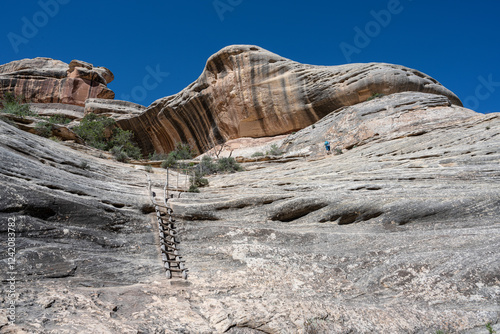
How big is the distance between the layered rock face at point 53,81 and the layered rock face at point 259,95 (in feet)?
57.5

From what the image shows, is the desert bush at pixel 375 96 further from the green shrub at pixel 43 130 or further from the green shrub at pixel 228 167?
the green shrub at pixel 43 130

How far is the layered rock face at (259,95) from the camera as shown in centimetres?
2620

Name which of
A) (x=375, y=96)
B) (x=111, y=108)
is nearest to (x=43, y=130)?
(x=375, y=96)

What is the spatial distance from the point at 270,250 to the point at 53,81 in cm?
5043

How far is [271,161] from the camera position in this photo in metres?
20.6

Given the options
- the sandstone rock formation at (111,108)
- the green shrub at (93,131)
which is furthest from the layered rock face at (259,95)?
the sandstone rock formation at (111,108)

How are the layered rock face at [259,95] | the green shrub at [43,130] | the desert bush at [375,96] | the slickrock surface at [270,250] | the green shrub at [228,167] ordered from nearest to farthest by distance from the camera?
the slickrock surface at [270,250]
the green shrub at [43,130]
the green shrub at [228,167]
the desert bush at [375,96]
the layered rock face at [259,95]

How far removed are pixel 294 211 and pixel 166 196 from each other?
4202 mm

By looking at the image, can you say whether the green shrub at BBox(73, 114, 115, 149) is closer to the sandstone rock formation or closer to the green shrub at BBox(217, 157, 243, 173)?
the sandstone rock formation

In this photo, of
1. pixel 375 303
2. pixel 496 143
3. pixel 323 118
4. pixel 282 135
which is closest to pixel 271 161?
pixel 323 118

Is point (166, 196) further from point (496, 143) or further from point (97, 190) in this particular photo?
point (496, 143)

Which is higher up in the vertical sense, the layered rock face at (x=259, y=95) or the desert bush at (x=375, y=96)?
the layered rock face at (x=259, y=95)

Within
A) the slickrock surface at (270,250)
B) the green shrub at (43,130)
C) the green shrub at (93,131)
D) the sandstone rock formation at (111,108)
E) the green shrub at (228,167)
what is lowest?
the slickrock surface at (270,250)

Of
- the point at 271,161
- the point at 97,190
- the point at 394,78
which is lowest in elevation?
the point at 97,190
